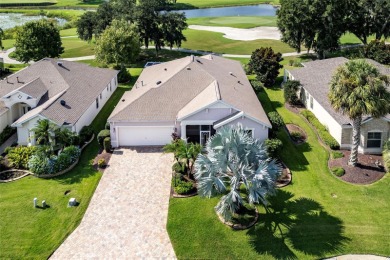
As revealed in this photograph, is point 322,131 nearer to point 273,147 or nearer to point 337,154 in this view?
point 337,154

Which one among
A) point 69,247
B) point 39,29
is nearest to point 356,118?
point 69,247

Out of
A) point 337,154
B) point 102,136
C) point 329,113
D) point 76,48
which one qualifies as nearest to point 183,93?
point 102,136

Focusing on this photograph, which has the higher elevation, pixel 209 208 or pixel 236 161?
pixel 236 161

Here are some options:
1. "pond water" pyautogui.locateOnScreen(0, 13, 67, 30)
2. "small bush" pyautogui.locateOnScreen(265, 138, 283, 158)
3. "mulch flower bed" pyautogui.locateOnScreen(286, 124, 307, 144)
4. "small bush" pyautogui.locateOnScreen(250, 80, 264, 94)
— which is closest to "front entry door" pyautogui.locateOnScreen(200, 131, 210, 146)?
"small bush" pyautogui.locateOnScreen(265, 138, 283, 158)

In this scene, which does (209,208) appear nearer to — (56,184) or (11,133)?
(56,184)

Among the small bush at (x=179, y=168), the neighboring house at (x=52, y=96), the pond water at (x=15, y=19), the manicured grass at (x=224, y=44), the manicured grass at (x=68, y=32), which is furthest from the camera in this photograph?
the pond water at (x=15, y=19)

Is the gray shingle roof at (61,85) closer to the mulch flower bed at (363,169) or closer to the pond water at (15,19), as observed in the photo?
the mulch flower bed at (363,169)

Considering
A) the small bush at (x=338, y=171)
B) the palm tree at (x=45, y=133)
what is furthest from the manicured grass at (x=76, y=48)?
the small bush at (x=338, y=171)
